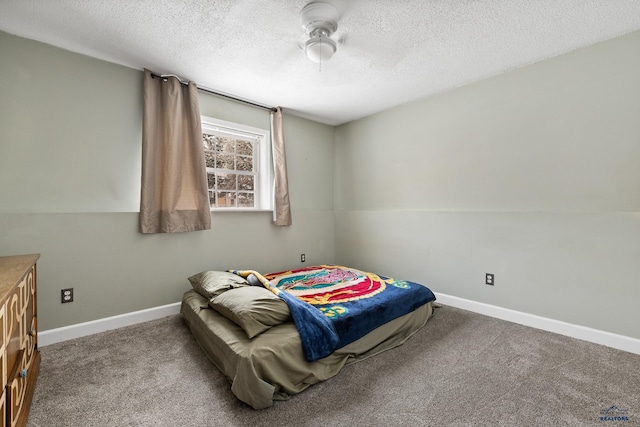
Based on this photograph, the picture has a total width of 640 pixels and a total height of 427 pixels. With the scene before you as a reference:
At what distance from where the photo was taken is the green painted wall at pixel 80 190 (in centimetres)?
214

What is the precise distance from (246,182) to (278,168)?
45cm

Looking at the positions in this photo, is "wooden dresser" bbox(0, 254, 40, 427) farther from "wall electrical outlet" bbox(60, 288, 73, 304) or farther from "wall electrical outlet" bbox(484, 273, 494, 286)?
"wall electrical outlet" bbox(484, 273, 494, 286)

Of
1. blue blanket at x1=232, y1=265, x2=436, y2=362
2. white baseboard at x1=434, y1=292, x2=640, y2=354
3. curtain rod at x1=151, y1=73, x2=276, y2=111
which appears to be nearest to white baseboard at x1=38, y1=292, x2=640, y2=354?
white baseboard at x1=434, y1=292, x2=640, y2=354

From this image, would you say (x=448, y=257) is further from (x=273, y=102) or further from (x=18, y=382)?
(x=18, y=382)

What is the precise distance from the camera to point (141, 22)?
199 centimetres

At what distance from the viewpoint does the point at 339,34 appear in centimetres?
213

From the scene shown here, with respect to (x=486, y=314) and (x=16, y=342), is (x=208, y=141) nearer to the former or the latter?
(x=16, y=342)

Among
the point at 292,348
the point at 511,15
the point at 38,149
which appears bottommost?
the point at 292,348

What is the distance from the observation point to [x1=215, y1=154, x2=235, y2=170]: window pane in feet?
10.9

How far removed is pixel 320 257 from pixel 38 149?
3.23 meters

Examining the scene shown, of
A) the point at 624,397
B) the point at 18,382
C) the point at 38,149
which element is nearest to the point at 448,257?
the point at 624,397

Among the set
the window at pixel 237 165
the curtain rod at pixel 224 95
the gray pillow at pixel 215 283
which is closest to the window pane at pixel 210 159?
the window at pixel 237 165

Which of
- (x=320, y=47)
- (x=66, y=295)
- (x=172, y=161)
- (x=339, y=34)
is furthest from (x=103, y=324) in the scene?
(x=339, y=34)

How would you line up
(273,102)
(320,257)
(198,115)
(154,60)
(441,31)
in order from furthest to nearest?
(320,257) → (273,102) → (198,115) → (154,60) → (441,31)
